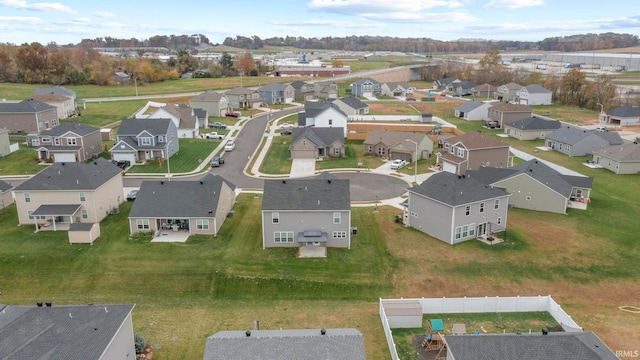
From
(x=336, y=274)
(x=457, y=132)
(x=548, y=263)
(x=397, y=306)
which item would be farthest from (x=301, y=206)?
(x=457, y=132)

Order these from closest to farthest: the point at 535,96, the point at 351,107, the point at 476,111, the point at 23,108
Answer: the point at 23,108
the point at 476,111
the point at 351,107
the point at 535,96

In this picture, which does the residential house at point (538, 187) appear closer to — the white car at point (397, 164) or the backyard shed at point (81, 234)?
the white car at point (397, 164)

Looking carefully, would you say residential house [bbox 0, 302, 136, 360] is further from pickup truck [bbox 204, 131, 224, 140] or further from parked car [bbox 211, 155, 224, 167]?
pickup truck [bbox 204, 131, 224, 140]

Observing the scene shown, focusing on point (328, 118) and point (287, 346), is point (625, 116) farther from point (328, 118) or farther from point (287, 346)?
point (287, 346)

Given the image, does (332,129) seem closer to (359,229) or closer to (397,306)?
(359,229)

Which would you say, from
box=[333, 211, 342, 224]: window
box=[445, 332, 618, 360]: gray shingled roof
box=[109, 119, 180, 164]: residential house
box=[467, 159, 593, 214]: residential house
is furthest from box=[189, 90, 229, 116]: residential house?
box=[445, 332, 618, 360]: gray shingled roof

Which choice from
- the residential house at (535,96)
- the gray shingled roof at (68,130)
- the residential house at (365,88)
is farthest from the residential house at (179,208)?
the residential house at (535,96)

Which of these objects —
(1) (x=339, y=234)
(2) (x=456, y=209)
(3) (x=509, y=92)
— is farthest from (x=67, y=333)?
(3) (x=509, y=92)
